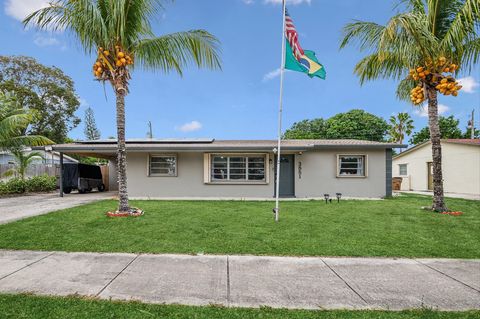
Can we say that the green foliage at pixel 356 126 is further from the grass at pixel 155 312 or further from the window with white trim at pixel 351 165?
the grass at pixel 155 312

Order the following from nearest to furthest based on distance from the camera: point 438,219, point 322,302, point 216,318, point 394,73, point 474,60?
point 216,318
point 322,302
point 438,219
point 474,60
point 394,73

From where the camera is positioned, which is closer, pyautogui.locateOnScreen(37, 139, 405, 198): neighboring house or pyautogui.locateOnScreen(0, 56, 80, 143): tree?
pyautogui.locateOnScreen(37, 139, 405, 198): neighboring house

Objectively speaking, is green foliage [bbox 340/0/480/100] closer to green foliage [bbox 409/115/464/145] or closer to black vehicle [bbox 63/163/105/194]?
black vehicle [bbox 63/163/105/194]

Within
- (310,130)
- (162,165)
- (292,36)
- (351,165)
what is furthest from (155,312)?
(310,130)

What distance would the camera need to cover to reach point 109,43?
24.2 feet

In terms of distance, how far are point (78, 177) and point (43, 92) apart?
1942 cm

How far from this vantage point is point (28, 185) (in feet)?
48.7

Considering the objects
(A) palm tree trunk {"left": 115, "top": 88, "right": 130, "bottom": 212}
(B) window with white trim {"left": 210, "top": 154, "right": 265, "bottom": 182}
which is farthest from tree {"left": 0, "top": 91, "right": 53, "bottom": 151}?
(B) window with white trim {"left": 210, "top": 154, "right": 265, "bottom": 182}

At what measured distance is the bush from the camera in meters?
14.0

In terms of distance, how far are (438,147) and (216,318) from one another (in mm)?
9173

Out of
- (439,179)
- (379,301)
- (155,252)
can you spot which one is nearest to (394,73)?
(439,179)

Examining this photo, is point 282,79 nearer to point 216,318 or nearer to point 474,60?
point 216,318

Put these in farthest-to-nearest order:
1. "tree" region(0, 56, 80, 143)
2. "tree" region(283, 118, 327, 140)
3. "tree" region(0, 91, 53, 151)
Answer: "tree" region(283, 118, 327, 140), "tree" region(0, 56, 80, 143), "tree" region(0, 91, 53, 151)

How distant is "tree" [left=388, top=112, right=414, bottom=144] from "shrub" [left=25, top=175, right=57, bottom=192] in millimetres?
36976
